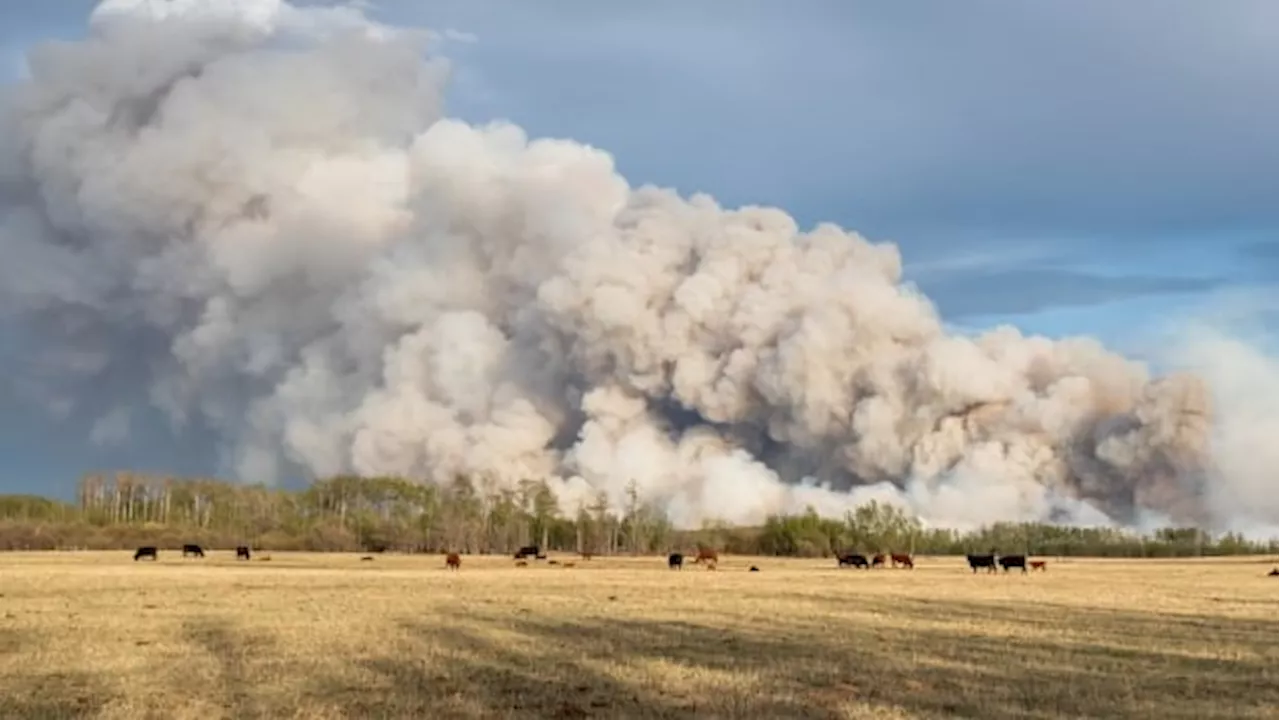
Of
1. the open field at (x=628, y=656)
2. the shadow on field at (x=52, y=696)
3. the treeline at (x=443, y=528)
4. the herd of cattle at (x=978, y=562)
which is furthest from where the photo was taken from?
the treeline at (x=443, y=528)

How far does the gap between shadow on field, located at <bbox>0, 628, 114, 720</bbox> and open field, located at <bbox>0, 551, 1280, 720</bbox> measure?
0.16 ft

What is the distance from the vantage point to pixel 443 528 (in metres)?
137

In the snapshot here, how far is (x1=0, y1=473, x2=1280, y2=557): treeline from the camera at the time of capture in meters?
134

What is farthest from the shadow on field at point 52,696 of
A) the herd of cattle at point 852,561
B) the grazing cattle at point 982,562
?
the grazing cattle at point 982,562

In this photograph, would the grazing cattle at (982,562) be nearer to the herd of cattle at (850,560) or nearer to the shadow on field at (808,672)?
the herd of cattle at (850,560)

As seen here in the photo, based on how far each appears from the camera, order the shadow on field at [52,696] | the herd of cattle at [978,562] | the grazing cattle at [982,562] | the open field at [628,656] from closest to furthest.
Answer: the shadow on field at [52,696] → the open field at [628,656] → the grazing cattle at [982,562] → the herd of cattle at [978,562]

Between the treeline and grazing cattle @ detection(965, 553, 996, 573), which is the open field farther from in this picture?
the treeline

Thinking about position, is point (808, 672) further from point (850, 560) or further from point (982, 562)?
point (850, 560)

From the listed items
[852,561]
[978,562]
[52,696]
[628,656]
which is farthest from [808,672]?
[852,561]

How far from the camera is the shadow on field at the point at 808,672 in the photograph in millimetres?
16562

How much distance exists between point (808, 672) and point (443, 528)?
120 metres

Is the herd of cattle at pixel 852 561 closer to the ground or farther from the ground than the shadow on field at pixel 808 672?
closer to the ground

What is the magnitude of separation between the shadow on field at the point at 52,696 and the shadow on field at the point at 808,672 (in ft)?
9.41

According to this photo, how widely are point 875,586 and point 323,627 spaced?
93.7 ft
